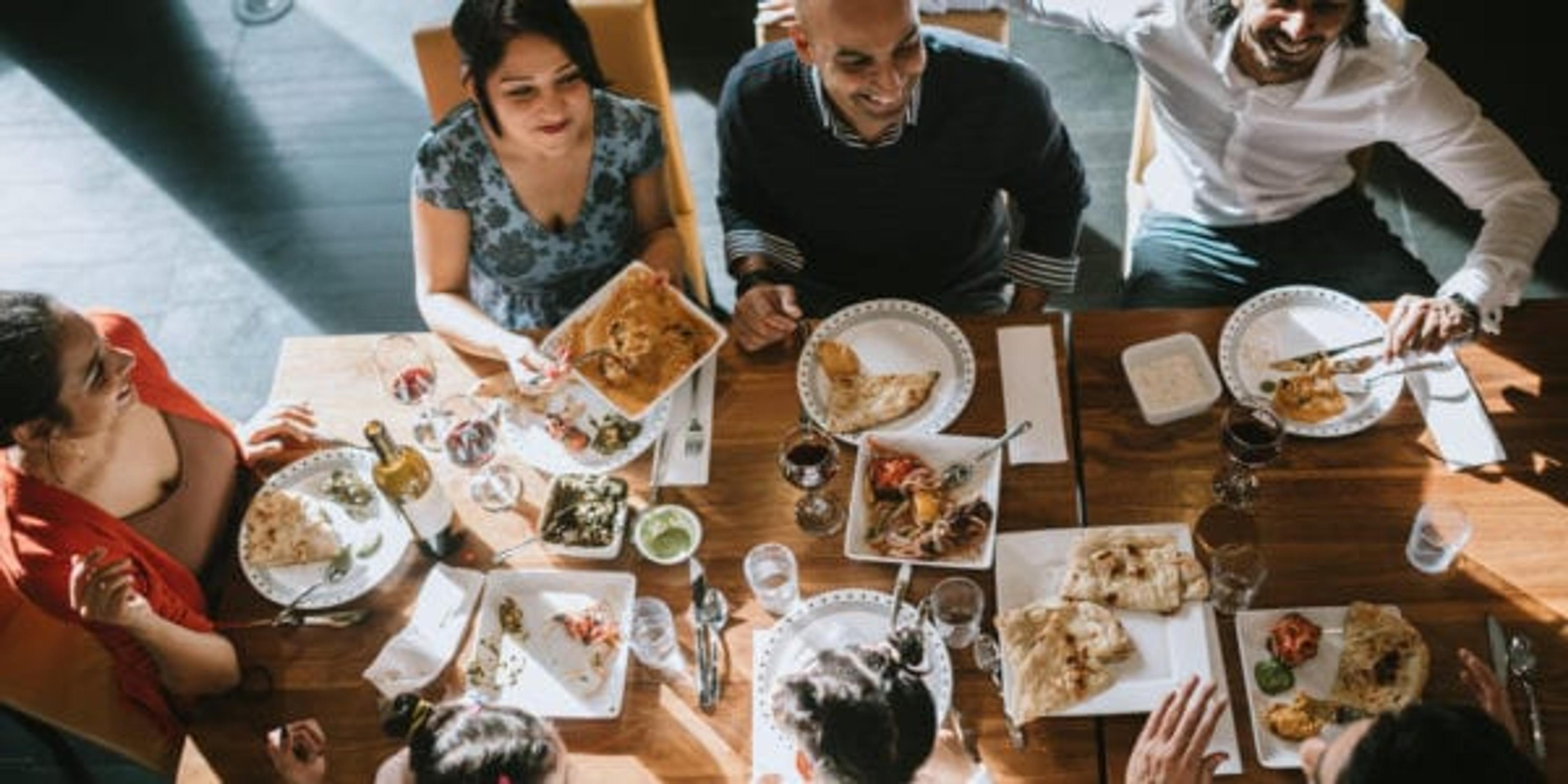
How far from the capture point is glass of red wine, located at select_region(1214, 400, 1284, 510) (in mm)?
2088

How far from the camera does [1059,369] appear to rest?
7.55 feet

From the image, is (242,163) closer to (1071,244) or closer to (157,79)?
(157,79)

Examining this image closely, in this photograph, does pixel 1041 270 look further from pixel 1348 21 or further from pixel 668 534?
pixel 668 534

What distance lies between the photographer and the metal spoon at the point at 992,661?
1910 mm

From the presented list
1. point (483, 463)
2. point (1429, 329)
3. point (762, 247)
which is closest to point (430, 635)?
point (483, 463)

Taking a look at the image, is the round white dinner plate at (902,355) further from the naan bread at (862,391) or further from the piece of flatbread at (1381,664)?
the piece of flatbread at (1381,664)

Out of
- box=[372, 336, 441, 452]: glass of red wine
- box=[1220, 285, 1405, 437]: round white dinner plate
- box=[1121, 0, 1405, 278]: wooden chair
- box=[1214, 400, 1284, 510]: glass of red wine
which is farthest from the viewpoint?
box=[1121, 0, 1405, 278]: wooden chair

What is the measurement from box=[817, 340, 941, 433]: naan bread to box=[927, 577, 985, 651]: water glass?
0.38m

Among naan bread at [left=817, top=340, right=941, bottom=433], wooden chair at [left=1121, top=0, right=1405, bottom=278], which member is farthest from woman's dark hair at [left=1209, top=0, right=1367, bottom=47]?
naan bread at [left=817, top=340, right=941, bottom=433]

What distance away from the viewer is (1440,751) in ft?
5.08

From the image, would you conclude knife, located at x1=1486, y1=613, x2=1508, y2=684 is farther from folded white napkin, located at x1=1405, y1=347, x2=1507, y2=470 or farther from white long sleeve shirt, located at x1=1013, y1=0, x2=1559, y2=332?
white long sleeve shirt, located at x1=1013, y1=0, x2=1559, y2=332

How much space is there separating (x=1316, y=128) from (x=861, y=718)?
1.82 metres

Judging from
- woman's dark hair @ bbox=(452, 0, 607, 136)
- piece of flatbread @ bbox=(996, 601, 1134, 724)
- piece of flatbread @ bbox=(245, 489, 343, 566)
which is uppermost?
woman's dark hair @ bbox=(452, 0, 607, 136)

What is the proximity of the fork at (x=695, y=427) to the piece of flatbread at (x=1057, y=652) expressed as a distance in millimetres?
669
